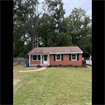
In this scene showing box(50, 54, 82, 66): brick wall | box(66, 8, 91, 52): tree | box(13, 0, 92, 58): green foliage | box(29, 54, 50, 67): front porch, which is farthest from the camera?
box(66, 8, 91, 52): tree

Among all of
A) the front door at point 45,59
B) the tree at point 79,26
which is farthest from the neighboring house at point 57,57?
the tree at point 79,26

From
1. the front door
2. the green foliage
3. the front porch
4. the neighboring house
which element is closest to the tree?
the green foliage

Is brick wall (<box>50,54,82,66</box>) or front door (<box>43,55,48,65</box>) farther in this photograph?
front door (<box>43,55,48,65</box>)

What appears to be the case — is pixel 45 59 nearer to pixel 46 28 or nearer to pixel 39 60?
pixel 39 60

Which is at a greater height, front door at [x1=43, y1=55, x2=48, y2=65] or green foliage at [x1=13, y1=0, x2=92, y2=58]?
green foliage at [x1=13, y1=0, x2=92, y2=58]

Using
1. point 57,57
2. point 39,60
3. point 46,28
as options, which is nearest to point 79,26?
point 46,28

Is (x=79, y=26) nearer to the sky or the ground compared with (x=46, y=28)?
nearer to the sky

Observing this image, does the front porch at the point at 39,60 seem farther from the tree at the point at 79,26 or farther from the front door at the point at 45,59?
the tree at the point at 79,26

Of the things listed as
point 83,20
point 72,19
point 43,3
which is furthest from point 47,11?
point 83,20

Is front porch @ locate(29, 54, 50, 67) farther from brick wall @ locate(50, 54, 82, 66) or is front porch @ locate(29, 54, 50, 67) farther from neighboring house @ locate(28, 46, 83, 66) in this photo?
brick wall @ locate(50, 54, 82, 66)

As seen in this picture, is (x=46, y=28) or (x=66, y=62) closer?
(x=66, y=62)
